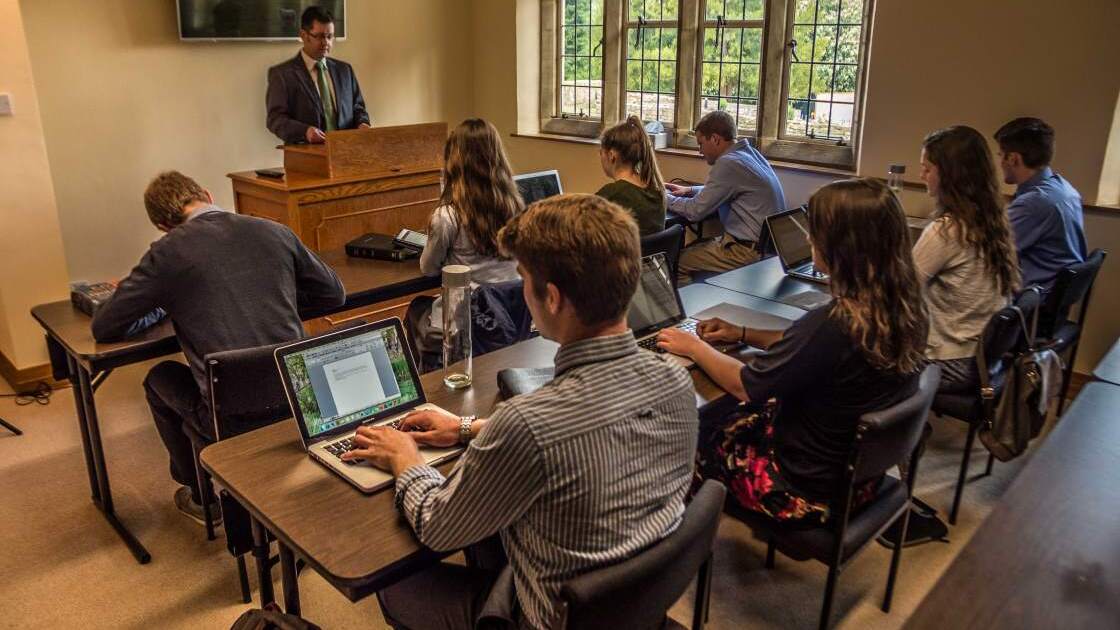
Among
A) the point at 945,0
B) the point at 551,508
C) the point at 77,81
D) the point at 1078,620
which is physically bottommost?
the point at 1078,620

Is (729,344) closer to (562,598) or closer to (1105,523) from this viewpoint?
(1105,523)

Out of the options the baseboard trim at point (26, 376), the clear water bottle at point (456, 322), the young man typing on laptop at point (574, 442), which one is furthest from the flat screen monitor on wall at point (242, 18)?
the young man typing on laptop at point (574, 442)

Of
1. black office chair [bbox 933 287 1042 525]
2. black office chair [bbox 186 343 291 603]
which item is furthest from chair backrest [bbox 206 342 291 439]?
black office chair [bbox 933 287 1042 525]

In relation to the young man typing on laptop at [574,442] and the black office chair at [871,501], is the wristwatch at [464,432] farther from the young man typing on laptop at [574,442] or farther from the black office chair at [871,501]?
the black office chair at [871,501]

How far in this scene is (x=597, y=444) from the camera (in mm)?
1252

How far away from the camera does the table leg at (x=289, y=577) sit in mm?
1669

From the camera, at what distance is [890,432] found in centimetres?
181

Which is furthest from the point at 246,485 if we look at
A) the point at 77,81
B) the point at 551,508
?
the point at 77,81

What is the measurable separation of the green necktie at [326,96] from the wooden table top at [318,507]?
3.41m

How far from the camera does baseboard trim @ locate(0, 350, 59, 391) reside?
151 inches

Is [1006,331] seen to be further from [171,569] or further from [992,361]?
[171,569]

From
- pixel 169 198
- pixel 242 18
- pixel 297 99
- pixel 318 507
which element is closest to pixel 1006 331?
pixel 318 507

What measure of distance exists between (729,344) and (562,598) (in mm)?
1289

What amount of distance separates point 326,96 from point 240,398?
3.11 m
